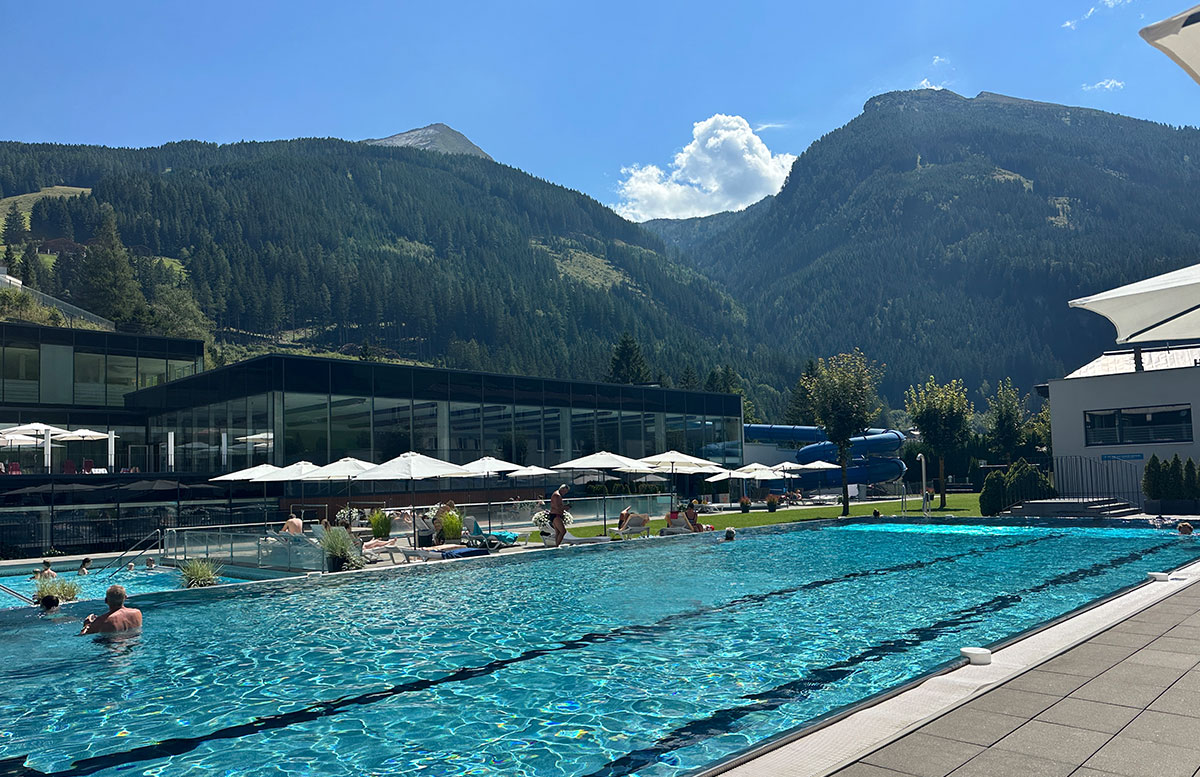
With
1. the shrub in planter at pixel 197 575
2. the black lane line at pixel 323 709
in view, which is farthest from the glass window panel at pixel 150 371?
the black lane line at pixel 323 709

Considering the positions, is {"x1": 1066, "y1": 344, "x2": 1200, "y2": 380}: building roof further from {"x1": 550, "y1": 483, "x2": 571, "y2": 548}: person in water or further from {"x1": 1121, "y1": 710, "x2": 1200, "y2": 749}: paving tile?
{"x1": 1121, "y1": 710, "x2": 1200, "y2": 749}: paving tile

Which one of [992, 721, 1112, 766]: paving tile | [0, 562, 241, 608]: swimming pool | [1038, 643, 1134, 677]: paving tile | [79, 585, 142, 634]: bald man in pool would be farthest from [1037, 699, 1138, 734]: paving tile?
[0, 562, 241, 608]: swimming pool

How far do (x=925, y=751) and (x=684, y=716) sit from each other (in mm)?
2604

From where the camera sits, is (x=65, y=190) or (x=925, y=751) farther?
(x=65, y=190)

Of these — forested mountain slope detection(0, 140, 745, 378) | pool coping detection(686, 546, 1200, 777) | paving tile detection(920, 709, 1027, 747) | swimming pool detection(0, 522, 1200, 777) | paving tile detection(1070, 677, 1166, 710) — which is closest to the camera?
pool coping detection(686, 546, 1200, 777)

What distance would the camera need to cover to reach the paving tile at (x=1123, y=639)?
7.74 meters

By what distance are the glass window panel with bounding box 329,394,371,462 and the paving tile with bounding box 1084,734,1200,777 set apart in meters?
27.8

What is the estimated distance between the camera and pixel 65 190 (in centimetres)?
16475

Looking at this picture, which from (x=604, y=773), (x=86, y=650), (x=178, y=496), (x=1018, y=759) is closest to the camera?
(x=1018, y=759)

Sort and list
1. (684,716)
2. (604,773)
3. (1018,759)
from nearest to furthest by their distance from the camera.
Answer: (1018,759), (604,773), (684,716)

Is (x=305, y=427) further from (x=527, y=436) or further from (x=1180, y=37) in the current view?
(x=1180, y=37)

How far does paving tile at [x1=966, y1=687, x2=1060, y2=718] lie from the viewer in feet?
18.6

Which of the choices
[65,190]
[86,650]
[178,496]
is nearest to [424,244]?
[65,190]

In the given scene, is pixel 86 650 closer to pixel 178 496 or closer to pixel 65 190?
pixel 178 496
